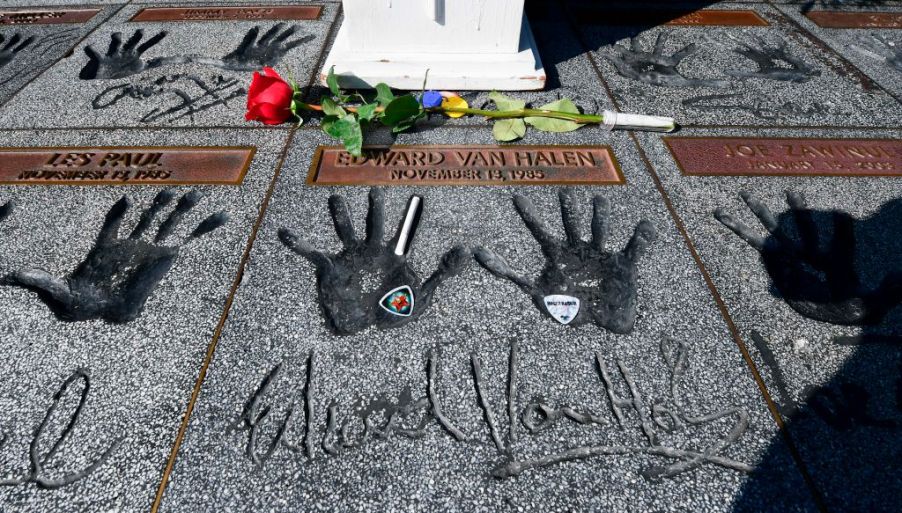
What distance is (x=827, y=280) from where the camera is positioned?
72.4 inches

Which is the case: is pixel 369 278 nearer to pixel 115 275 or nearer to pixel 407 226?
pixel 407 226

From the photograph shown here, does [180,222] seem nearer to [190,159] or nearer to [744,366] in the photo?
[190,159]

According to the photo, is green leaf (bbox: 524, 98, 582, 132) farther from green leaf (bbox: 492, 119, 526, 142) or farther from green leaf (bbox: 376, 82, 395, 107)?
green leaf (bbox: 376, 82, 395, 107)

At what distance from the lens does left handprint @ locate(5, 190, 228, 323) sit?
1739 mm

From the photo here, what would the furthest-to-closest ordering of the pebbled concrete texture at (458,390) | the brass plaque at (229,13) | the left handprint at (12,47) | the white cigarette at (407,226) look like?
1. the brass plaque at (229,13)
2. the left handprint at (12,47)
3. the white cigarette at (407,226)
4. the pebbled concrete texture at (458,390)

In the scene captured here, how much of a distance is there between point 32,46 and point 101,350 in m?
2.68

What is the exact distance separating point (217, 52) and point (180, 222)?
1.53 m

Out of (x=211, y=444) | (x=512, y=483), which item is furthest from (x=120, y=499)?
(x=512, y=483)

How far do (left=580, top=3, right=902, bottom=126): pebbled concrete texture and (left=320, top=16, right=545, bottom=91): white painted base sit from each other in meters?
0.52

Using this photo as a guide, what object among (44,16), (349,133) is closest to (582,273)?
(349,133)

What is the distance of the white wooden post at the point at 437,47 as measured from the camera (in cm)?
264
